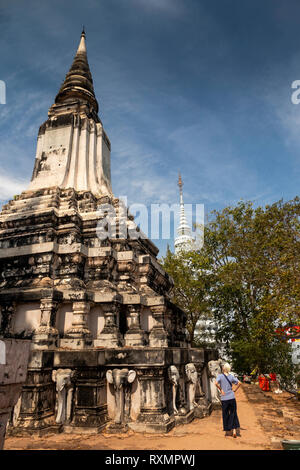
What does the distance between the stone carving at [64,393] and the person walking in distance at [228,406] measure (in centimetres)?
316

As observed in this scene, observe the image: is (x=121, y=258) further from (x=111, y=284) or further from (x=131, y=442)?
(x=131, y=442)

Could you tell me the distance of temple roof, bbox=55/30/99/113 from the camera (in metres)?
14.0

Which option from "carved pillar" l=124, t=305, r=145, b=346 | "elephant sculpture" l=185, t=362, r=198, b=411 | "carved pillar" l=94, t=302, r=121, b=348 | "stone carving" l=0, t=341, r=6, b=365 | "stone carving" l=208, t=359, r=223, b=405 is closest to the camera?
"stone carving" l=0, t=341, r=6, b=365

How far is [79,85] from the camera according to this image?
14.3m

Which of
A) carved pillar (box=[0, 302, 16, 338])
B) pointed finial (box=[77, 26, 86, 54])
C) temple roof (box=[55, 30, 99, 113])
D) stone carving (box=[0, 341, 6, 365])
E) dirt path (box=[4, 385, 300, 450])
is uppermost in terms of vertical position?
pointed finial (box=[77, 26, 86, 54])

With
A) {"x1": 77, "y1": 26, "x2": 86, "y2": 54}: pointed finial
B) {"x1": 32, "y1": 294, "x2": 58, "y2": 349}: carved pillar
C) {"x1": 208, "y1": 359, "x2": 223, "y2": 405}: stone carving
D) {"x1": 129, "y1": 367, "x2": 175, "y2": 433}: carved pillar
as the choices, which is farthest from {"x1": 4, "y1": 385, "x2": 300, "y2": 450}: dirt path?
Answer: {"x1": 77, "y1": 26, "x2": 86, "y2": 54}: pointed finial

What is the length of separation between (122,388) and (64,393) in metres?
1.21

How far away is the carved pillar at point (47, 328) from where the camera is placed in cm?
721

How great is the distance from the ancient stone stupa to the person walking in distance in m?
1.04

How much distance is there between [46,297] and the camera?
777cm

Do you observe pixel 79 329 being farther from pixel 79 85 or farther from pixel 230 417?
pixel 79 85

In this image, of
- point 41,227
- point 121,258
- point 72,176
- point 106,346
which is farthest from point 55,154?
point 106,346

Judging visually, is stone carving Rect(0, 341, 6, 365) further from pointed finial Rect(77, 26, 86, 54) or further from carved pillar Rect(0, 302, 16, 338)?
pointed finial Rect(77, 26, 86, 54)

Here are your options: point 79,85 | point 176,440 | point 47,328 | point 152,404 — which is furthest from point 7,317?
point 79,85
